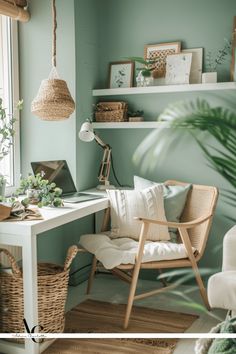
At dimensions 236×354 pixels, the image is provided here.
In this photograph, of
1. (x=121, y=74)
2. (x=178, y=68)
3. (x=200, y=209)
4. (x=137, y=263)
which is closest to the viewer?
(x=137, y=263)

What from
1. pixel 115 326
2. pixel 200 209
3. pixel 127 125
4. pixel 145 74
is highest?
pixel 145 74

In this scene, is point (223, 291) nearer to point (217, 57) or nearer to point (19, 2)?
point (217, 57)

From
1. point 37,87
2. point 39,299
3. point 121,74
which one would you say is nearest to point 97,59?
point 121,74

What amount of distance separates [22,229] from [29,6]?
1.94m

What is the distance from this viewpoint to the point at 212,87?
134 inches

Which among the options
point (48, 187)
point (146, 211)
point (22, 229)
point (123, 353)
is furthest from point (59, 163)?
point (123, 353)

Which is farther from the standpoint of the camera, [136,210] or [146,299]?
[146,299]

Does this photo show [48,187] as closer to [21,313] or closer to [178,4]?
[21,313]

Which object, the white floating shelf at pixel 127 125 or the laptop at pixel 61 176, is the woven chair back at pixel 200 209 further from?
the laptop at pixel 61 176

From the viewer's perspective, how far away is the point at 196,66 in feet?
11.8

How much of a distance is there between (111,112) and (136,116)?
0.20m

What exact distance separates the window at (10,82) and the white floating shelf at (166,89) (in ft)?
2.11

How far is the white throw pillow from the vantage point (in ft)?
10.7

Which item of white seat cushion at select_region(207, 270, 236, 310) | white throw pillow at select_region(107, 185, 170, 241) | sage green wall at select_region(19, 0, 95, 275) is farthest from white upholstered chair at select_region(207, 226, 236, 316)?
sage green wall at select_region(19, 0, 95, 275)
